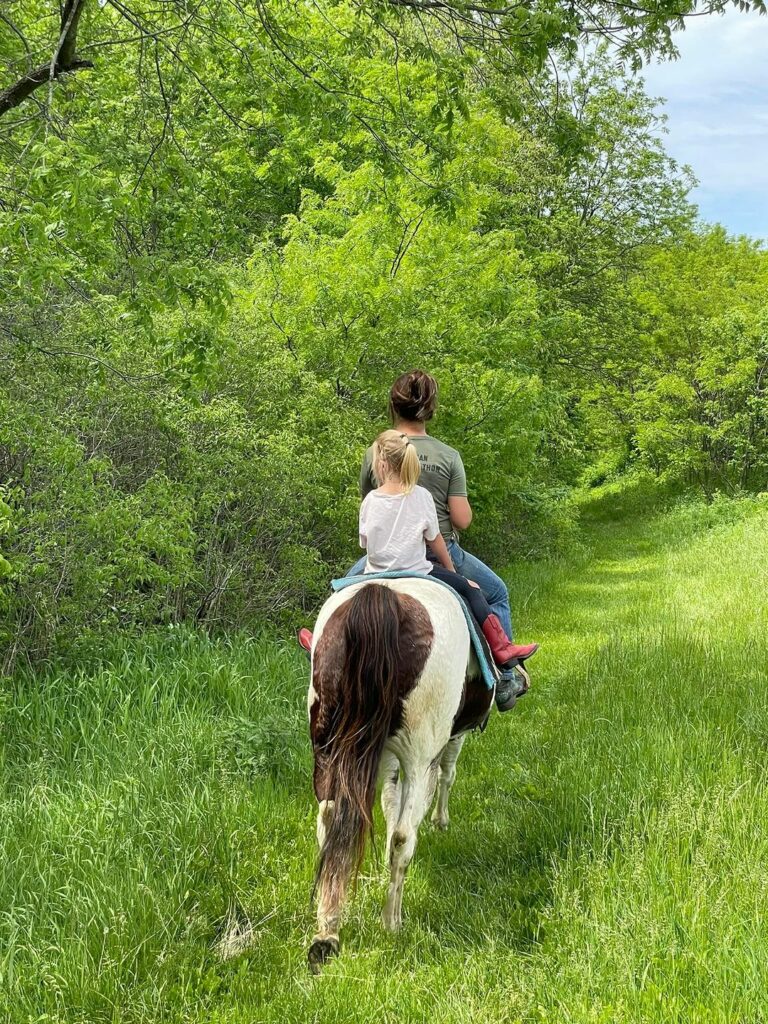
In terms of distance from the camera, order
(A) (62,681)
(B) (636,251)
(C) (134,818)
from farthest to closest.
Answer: (B) (636,251), (A) (62,681), (C) (134,818)

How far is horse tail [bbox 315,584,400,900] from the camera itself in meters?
3.47

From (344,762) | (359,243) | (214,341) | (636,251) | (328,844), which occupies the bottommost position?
(328,844)

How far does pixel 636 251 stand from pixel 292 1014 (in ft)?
88.4

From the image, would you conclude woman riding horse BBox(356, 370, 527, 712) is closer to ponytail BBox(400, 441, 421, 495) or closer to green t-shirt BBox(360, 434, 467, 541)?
green t-shirt BBox(360, 434, 467, 541)

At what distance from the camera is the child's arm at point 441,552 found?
4605mm

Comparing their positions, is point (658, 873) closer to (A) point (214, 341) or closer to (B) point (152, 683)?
(B) point (152, 683)

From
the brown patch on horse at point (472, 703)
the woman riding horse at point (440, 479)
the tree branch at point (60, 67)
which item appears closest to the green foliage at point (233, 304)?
the tree branch at point (60, 67)

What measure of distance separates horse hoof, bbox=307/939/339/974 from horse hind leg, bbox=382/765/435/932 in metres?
0.32

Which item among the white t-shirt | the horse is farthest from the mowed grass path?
the white t-shirt

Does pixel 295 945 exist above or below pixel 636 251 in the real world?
below

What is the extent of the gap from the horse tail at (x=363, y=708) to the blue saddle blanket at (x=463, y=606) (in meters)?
0.51

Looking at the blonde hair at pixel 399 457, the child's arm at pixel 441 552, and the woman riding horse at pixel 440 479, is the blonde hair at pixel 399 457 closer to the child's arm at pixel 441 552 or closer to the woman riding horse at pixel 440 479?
the woman riding horse at pixel 440 479

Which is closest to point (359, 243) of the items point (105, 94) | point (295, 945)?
point (105, 94)

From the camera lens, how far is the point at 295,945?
352 cm
